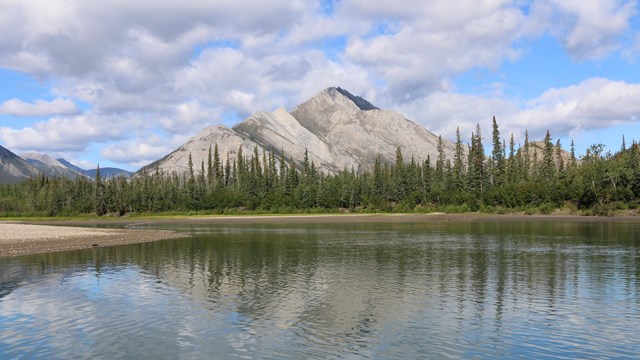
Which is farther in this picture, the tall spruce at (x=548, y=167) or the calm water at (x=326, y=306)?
the tall spruce at (x=548, y=167)

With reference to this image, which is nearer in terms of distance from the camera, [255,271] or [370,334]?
[370,334]

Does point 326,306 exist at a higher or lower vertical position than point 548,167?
lower

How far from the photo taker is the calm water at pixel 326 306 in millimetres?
22875

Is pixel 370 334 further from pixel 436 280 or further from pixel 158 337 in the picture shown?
pixel 436 280

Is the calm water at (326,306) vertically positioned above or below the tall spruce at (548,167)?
below

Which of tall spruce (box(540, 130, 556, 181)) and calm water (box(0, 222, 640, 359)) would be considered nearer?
calm water (box(0, 222, 640, 359))

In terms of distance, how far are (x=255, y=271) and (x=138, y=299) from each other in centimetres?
1342

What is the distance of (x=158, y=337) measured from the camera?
24688 millimetres

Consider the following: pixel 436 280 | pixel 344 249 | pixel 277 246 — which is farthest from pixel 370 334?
pixel 277 246

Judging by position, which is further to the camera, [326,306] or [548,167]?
[548,167]

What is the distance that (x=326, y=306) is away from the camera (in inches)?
1222

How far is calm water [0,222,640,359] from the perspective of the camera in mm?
22875

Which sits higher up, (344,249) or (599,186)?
(599,186)

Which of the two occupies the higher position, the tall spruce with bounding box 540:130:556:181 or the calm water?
the tall spruce with bounding box 540:130:556:181
